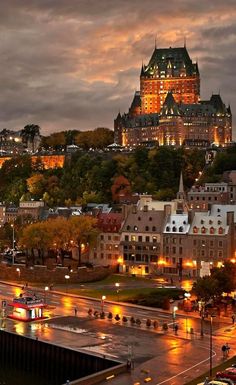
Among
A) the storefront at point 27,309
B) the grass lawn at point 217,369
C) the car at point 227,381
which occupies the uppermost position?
the storefront at point 27,309

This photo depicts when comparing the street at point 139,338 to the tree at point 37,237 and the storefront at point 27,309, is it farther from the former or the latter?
the tree at point 37,237

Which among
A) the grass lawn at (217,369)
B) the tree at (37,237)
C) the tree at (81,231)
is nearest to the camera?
the grass lawn at (217,369)

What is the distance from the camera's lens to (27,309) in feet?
216

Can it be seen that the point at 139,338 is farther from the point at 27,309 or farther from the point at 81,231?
the point at 81,231

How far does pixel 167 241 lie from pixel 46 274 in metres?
19.1

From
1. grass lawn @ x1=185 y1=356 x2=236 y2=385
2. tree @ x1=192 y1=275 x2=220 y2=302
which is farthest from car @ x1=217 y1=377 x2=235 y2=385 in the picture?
tree @ x1=192 y1=275 x2=220 y2=302

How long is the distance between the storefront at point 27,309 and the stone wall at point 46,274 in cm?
2359

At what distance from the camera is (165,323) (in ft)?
208

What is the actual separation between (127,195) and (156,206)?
2972 centimetres

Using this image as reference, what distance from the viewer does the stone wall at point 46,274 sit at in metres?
91.9

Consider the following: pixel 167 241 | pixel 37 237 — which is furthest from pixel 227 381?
pixel 37 237

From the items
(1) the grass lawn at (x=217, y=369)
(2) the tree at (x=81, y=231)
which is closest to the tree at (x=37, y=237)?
(2) the tree at (x=81, y=231)

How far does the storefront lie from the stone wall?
2359cm

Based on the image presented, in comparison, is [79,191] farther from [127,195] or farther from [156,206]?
[156,206]
